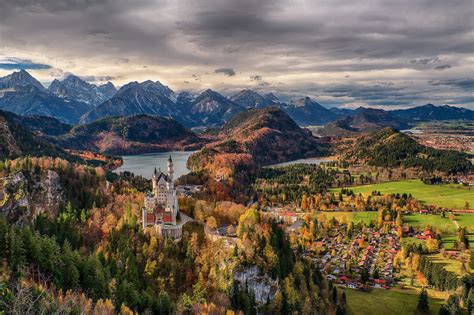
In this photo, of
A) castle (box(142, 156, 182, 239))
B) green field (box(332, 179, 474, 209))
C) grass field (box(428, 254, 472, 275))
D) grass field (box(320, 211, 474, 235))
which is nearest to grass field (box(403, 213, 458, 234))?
grass field (box(320, 211, 474, 235))

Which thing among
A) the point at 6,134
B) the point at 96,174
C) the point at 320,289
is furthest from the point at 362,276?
the point at 6,134

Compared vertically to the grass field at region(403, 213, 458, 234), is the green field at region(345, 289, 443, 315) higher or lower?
lower

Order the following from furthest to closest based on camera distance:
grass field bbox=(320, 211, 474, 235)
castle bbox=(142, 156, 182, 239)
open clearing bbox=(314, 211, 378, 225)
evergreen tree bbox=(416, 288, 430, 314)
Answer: open clearing bbox=(314, 211, 378, 225) → grass field bbox=(320, 211, 474, 235) → castle bbox=(142, 156, 182, 239) → evergreen tree bbox=(416, 288, 430, 314)

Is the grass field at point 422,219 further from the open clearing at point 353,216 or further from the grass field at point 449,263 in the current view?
the grass field at point 449,263

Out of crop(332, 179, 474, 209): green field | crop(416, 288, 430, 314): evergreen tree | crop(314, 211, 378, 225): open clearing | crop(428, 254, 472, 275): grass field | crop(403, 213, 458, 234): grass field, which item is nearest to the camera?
crop(416, 288, 430, 314): evergreen tree

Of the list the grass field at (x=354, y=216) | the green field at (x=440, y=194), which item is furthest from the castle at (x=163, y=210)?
the green field at (x=440, y=194)

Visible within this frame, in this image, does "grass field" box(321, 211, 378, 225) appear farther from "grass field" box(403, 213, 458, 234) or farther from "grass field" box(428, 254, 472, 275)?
"grass field" box(428, 254, 472, 275)
